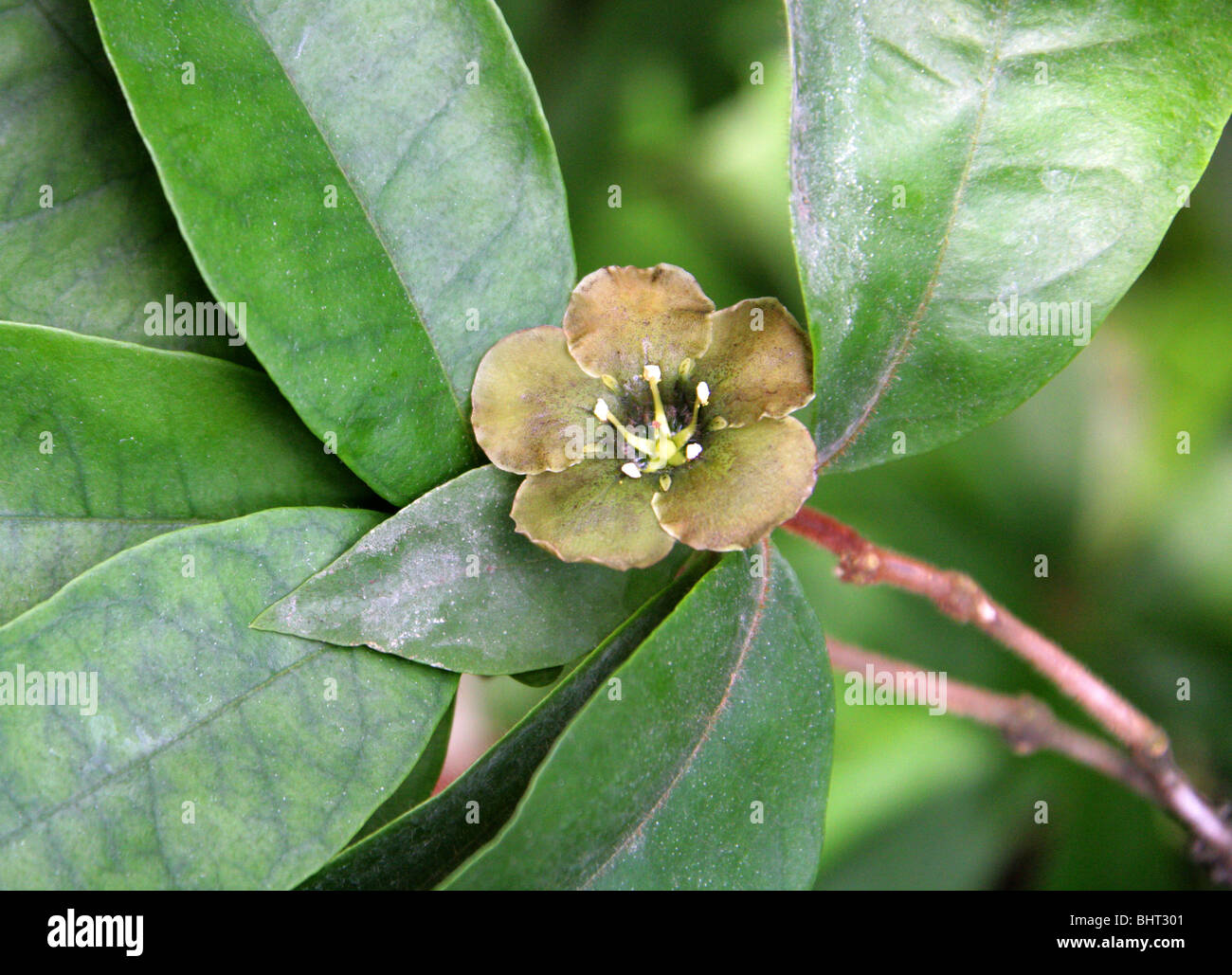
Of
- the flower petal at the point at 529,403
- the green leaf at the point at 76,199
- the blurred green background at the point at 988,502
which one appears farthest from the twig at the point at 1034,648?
the blurred green background at the point at 988,502

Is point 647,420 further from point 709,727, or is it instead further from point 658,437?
point 709,727

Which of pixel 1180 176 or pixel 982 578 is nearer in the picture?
pixel 1180 176

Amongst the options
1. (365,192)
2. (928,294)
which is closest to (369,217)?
(365,192)

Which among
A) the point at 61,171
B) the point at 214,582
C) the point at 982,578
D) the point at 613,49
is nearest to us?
the point at 214,582

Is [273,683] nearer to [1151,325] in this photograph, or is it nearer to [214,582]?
[214,582]

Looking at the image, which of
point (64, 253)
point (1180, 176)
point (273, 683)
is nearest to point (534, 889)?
point (273, 683)
